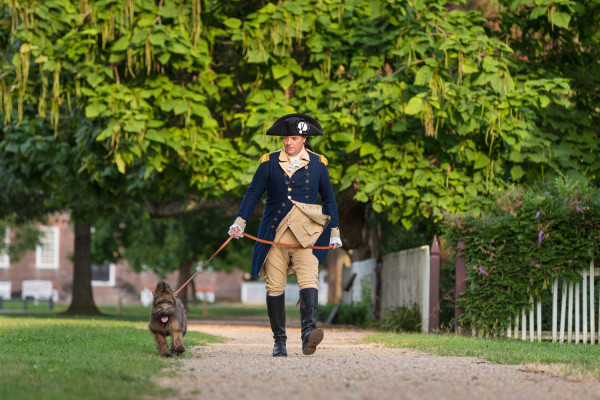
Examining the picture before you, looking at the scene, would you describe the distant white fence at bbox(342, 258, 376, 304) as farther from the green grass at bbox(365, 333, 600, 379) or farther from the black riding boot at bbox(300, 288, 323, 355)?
the black riding boot at bbox(300, 288, 323, 355)

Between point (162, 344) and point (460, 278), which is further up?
point (460, 278)

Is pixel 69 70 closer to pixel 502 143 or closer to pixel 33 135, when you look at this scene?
pixel 33 135

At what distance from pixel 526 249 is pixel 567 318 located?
124 cm

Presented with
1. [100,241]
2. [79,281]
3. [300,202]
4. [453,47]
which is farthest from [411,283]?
[100,241]

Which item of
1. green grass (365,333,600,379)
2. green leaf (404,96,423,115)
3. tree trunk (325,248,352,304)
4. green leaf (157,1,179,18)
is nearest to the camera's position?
green grass (365,333,600,379)

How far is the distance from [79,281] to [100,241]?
27.7ft

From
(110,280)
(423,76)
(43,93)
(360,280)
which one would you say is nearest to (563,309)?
(423,76)

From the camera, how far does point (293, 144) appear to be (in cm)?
862

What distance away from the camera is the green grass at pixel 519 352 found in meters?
7.43

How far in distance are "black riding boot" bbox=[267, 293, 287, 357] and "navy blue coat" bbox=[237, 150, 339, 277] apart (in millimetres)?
332

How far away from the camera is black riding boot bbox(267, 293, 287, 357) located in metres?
8.51

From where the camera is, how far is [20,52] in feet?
47.4

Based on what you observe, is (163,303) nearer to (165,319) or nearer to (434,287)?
(165,319)

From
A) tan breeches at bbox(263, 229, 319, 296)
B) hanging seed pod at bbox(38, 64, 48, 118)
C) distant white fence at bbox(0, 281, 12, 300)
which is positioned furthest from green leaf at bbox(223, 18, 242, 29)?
distant white fence at bbox(0, 281, 12, 300)
